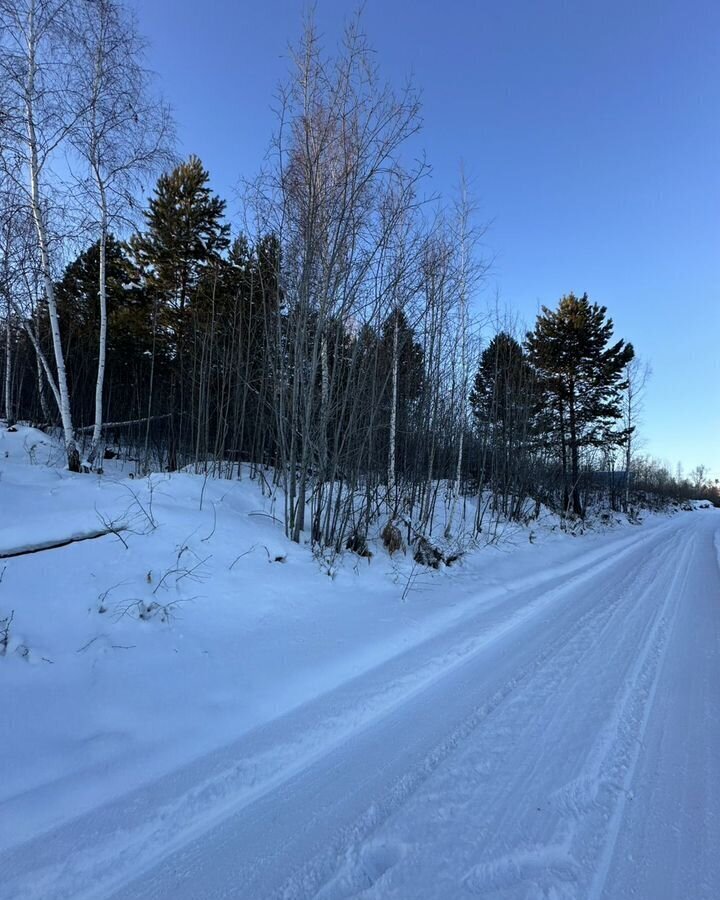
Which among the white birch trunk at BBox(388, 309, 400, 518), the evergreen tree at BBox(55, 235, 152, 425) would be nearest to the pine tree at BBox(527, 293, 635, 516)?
the white birch trunk at BBox(388, 309, 400, 518)

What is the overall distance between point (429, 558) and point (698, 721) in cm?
536

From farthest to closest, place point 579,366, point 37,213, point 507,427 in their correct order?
point 579,366
point 507,427
point 37,213

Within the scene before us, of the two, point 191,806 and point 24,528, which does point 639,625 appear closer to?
point 191,806

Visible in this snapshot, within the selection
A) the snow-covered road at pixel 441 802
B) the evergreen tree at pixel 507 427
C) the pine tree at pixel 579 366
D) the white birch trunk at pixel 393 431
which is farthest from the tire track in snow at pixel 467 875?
the pine tree at pixel 579 366

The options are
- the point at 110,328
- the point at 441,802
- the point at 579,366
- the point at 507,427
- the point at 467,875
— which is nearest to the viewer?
the point at 467,875

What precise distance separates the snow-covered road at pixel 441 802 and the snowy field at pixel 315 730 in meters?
0.01

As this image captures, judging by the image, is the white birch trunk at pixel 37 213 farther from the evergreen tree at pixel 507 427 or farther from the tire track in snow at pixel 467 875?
the evergreen tree at pixel 507 427

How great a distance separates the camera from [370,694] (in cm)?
327

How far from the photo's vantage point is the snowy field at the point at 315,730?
5.89ft

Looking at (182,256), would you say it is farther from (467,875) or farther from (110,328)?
(467,875)

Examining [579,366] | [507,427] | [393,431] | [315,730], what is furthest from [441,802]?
[579,366]

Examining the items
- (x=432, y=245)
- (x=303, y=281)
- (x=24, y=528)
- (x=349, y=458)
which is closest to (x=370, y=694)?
(x=24, y=528)

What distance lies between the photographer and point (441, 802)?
2.12 metres

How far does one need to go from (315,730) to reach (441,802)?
97cm
